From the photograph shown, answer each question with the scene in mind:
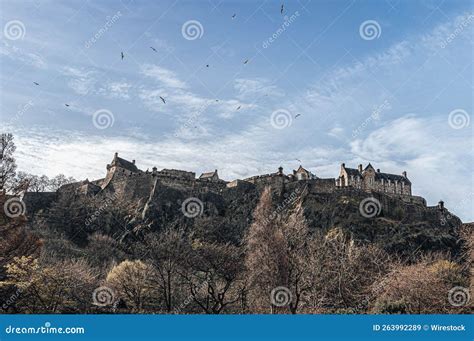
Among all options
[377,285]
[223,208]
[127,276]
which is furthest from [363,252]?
[223,208]

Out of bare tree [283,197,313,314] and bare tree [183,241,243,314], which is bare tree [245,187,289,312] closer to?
bare tree [283,197,313,314]

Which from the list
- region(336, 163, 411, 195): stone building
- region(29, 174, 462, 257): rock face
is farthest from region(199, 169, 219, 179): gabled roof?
region(336, 163, 411, 195): stone building

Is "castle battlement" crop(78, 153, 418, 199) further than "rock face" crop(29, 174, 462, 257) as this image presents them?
Yes

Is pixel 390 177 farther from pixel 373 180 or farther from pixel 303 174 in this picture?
pixel 303 174

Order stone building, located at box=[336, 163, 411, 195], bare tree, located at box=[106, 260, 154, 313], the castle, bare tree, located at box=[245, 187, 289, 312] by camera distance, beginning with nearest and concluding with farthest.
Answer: bare tree, located at box=[245, 187, 289, 312]
bare tree, located at box=[106, 260, 154, 313]
the castle
stone building, located at box=[336, 163, 411, 195]

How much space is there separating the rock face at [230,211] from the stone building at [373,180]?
49.4 ft

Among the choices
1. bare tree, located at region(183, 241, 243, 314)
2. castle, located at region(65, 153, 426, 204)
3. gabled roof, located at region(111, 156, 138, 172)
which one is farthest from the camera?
gabled roof, located at region(111, 156, 138, 172)

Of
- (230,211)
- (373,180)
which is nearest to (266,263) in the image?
(230,211)

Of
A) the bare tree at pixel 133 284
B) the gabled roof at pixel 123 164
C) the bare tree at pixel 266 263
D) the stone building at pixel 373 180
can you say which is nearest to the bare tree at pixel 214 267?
the bare tree at pixel 266 263

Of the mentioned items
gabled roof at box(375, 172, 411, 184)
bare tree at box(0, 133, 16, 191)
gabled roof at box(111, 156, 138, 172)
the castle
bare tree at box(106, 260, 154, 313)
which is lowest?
bare tree at box(106, 260, 154, 313)

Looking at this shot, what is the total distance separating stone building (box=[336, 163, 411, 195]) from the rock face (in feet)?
49.4

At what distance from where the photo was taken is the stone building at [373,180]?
93.3 metres

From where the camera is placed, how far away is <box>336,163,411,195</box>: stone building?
93.3m

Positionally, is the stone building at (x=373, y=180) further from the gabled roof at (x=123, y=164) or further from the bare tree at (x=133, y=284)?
the bare tree at (x=133, y=284)
